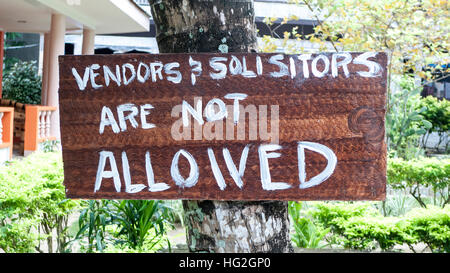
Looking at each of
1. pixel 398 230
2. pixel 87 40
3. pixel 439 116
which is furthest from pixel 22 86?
pixel 398 230

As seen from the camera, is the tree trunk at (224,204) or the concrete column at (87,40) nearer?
the tree trunk at (224,204)

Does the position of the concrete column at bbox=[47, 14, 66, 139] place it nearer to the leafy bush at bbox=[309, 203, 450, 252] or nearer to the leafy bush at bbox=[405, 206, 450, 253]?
the leafy bush at bbox=[309, 203, 450, 252]

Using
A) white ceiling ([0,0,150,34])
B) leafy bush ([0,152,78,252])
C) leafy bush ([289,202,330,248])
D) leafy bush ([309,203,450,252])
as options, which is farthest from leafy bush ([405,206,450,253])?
white ceiling ([0,0,150,34])

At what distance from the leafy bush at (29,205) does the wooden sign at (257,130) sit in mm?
2271

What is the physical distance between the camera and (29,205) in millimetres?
3523

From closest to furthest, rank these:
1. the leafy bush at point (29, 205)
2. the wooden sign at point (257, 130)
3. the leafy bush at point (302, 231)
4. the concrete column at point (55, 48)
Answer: the wooden sign at point (257, 130) → the leafy bush at point (29, 205) → the leafy bush at point (302, 231) → the concrete column at point (55, 48)

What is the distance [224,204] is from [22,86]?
51.1ft

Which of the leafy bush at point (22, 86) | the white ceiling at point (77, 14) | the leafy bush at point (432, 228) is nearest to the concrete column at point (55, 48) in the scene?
the white ceiling at point (77, 14)

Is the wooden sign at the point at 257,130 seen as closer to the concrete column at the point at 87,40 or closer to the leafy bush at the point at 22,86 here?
the concrete column at the point at 87,40

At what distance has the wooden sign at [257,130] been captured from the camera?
4.24 feet

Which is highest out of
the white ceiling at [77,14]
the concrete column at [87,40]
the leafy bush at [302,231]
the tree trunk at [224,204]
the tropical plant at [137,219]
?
the white ceiling at [77,14]

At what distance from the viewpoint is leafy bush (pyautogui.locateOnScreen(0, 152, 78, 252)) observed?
337cm

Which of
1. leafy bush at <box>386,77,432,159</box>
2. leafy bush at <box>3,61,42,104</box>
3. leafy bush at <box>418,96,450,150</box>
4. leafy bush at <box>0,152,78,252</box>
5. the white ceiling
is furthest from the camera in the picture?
leafy bush at <box>3,61,42,104</box>

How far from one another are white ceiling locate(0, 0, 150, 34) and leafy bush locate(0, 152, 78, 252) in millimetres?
5731
